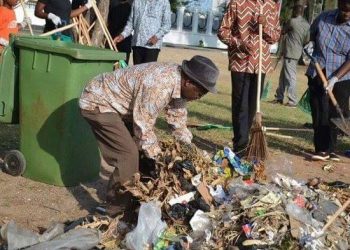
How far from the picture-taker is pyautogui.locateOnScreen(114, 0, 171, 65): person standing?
891 centimetres

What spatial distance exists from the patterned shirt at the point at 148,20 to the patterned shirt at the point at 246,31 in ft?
6.14

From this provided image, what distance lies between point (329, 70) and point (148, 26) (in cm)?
249

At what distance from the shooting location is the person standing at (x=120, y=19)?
9.93m

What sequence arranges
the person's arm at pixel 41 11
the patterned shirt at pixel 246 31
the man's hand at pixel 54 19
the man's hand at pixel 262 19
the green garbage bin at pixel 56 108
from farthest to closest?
1. the person's arm at pixel 41 11
2. the man's hand at pixel 54 19
3. the patterned shirt at pixel 246 31
4. the man's hand at pixel 262 19
5. the green garbage bin at pixel 56 108

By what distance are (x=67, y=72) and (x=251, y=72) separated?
7.38 ft

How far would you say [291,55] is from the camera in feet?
46.2

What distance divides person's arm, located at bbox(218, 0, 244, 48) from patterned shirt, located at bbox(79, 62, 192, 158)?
2084 mm

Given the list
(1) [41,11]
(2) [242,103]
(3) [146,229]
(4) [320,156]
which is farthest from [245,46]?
(3) [146,229]

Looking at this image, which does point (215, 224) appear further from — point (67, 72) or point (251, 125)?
point (251, 125)

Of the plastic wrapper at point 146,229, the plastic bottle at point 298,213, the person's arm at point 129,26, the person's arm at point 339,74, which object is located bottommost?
the plastic wrapper at point 146,229

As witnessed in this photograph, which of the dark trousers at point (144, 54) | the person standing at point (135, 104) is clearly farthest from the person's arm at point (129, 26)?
the person standing at point (135, 104)

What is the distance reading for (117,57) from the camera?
6.11m

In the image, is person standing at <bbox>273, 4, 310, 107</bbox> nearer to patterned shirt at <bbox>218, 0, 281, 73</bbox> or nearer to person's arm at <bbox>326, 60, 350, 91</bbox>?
person's arm at <bbox>326, 60, 350, 91</bbox>

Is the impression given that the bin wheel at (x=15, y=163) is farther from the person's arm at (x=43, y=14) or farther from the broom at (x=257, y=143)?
the person's arm at (x=43, y=14)
